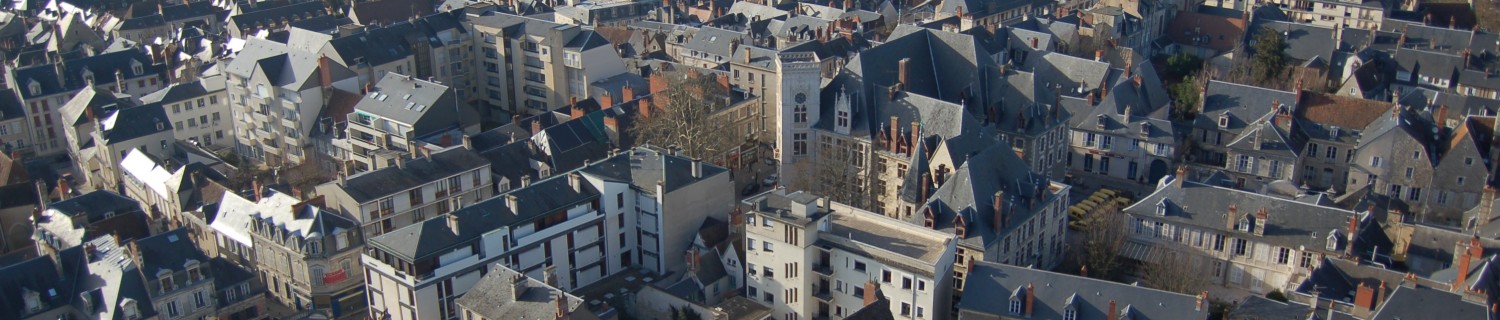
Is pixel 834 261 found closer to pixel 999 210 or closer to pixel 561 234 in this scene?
pixel 999 210

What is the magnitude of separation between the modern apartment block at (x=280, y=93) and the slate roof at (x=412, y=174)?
22.1 meters

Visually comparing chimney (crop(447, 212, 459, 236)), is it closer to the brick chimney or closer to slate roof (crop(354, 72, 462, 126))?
slate roof (crop(354, 72, 462, 126))

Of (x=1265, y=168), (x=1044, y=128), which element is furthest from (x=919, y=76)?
(x=1265, y=168)

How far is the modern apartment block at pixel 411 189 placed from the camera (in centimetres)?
6919

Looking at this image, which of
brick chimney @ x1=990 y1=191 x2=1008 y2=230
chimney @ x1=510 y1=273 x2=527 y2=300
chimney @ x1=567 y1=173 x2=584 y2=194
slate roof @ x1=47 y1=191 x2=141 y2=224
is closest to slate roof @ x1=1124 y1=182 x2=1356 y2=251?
brick chimney @ x1=990 y1=191 x2=1008 y2=230

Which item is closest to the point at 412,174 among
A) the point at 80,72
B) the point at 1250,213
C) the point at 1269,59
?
the point at 1250,213

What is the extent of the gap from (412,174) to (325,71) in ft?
81.7

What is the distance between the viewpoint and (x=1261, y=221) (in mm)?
66312

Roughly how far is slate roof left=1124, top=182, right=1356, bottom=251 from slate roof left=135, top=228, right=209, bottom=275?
167ft

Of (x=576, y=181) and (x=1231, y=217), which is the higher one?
(x=576, y=181)

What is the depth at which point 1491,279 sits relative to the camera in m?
58.8

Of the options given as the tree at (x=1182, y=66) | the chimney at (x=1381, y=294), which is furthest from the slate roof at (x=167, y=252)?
the tree at (x=1182, y=66)

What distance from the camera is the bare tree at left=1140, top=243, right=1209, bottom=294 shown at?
63.3 metres

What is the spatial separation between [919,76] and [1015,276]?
1187 inches
